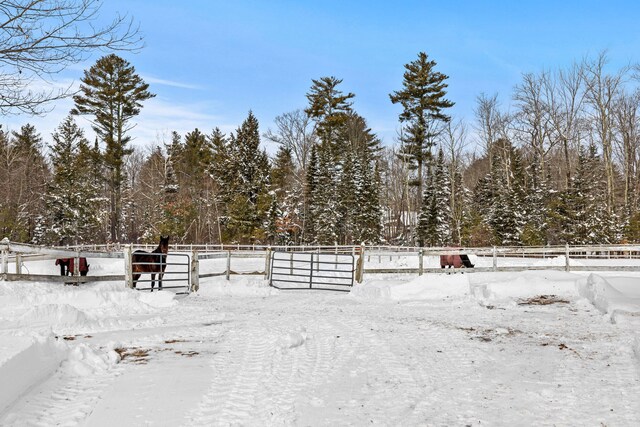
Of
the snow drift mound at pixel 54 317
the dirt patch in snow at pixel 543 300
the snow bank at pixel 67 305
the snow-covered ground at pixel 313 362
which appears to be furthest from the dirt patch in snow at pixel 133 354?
the dirt patch in snow at pixel 543 300

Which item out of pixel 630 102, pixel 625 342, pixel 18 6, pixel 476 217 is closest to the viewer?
pixel 18 6

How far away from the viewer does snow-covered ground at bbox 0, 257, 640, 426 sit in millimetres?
3863

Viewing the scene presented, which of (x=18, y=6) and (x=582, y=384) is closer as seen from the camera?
(x=582, y=384)

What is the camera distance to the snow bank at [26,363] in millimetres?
3891

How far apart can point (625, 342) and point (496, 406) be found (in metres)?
3.34

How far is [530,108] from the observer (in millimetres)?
41469

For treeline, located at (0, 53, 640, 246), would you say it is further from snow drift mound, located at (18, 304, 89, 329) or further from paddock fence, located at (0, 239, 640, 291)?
snow drift mound, located at (18, 304, 89, 329)

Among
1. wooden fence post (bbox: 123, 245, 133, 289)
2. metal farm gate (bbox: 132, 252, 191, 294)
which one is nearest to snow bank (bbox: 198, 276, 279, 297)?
metal farm gate (bbox: 132, 252, 191, 294)

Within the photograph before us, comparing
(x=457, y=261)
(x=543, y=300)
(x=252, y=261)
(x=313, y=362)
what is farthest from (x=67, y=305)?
(x=252, y=261)

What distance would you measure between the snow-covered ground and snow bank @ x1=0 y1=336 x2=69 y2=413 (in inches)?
0.6

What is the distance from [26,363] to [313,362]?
2.83m

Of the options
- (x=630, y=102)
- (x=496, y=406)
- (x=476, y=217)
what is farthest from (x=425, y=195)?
(x=496, y=406)

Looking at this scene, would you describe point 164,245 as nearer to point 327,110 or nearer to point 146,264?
point 146,264

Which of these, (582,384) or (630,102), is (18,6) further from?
(630,102)
